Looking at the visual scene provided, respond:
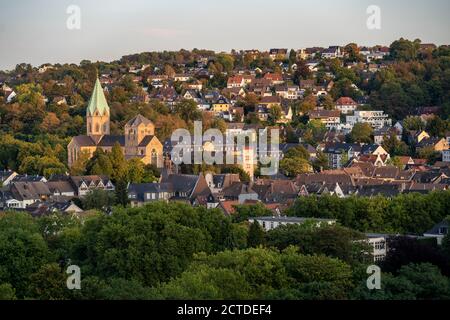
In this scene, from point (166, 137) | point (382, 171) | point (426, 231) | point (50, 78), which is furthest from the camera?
point (50, 78)

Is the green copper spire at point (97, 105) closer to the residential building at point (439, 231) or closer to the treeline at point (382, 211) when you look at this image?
the treeline at point (382, 211)

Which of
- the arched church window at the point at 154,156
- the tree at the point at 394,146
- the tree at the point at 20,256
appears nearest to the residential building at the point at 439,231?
the tree at the point at 20,256

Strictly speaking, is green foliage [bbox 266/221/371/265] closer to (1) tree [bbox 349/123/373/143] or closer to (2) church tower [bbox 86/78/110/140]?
(2) church tower [bbox 86/78/110/140]

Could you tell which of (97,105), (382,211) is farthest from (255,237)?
(97,105)

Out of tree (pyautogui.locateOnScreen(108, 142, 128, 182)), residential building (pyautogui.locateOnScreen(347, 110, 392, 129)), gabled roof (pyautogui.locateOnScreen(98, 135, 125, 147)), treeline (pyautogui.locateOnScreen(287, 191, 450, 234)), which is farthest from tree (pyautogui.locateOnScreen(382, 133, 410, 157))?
treeline (pyautogui.locateOnScreen(287, 191, 450, 234))
